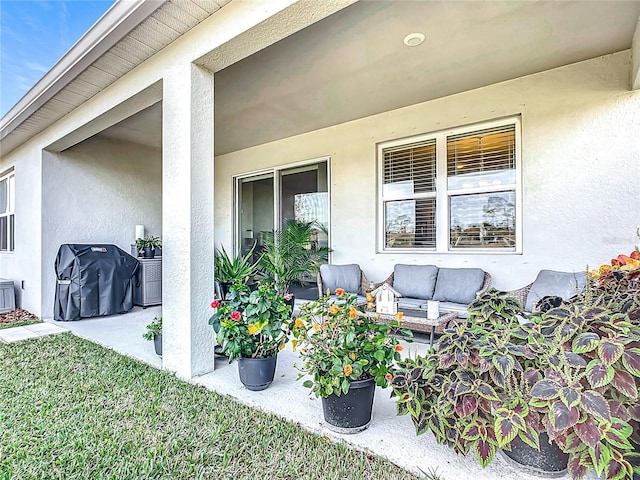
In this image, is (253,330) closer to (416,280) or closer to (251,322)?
(251,322)

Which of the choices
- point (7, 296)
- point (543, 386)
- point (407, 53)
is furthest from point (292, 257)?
point (7, 296)

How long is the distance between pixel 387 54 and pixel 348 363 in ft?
9.56

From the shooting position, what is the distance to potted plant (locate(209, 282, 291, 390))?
2.58 metres

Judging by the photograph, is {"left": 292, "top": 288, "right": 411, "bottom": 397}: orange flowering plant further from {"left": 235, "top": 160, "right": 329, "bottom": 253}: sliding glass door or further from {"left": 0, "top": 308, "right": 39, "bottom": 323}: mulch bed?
{"left": 0, "top": 308, "right": 39, "bottom": 323}: mulch bed

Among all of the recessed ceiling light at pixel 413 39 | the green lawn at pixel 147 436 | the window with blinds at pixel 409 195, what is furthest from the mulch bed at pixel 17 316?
the recessed ceiling light at pixel 413 39

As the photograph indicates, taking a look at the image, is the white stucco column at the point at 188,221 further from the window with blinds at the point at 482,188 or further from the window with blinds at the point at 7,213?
the window with blinds at the point at 7,213

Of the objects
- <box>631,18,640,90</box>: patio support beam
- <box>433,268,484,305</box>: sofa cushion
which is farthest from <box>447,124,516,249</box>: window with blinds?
<box>631,18,640,90</box>: patio support beam

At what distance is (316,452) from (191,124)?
250 cm

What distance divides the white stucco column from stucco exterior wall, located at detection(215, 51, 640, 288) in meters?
2.87

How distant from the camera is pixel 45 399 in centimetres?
251

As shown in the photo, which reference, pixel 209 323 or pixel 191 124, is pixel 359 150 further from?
pixel 209 323


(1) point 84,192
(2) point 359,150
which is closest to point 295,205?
(2) point 359,150

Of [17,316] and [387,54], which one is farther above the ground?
[387,54]

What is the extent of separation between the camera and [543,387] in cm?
143
